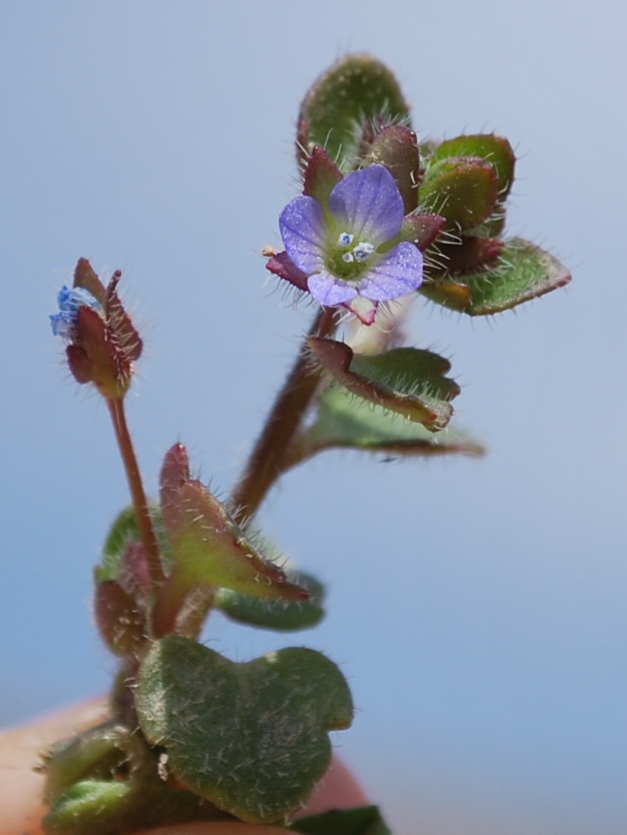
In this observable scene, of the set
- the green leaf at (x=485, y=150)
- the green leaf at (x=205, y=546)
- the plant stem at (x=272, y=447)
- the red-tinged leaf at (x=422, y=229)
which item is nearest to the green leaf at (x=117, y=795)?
the green leaf at (x=205, y=546)

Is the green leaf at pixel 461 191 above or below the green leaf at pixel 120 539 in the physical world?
above

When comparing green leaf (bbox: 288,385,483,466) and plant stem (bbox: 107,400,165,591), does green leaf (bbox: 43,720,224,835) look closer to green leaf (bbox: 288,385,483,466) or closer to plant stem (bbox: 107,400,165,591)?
plant stem (bbox: 107,400,165,591)

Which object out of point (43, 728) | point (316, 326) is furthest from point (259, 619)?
point (43, 728)

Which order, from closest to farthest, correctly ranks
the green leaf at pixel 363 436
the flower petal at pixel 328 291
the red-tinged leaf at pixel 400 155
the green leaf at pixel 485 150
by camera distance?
the flower petal at pixel 328 291 → the red-tinged leaf at pixel 400 155 → the green leaf at pixel 485 150 → the green leaf at pixel 363 436

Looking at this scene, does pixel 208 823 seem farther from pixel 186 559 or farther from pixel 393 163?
pixel 393 163

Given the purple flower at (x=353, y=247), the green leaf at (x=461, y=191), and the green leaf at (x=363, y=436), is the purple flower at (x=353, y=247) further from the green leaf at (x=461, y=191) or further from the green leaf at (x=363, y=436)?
the green leaf at (x=363, y=436)

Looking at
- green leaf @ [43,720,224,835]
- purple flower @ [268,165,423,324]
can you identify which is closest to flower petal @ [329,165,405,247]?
purple flower @ [268,165,423,324]
